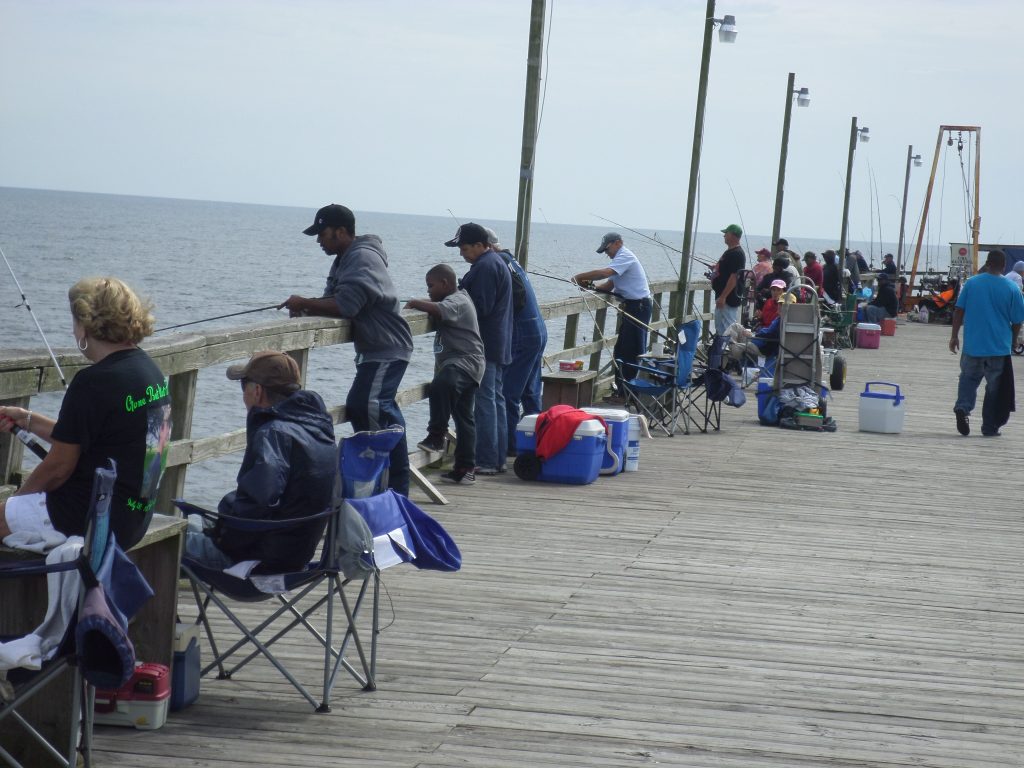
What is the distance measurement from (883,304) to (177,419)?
72.4ft

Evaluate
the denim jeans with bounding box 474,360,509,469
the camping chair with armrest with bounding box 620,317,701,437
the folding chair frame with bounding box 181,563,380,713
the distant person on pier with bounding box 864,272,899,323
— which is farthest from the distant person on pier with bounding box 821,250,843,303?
the folding chair frame with bounding box 181,563,380,713

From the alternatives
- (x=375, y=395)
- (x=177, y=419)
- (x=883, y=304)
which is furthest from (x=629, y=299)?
(x=883, y=304)

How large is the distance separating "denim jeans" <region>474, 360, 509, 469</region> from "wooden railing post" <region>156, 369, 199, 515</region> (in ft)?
9.72

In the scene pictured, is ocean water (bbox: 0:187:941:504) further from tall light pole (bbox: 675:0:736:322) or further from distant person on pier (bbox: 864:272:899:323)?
distant person on pier (bbox: 864:272:899:323)

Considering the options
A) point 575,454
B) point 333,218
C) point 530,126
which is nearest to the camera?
point 333,218

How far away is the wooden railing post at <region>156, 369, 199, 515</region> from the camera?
519cm

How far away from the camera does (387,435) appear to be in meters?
4.07

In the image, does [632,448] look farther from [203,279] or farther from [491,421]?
[203,279]

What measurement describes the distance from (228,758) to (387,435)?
3.27 ft

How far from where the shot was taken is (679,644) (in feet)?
16.1

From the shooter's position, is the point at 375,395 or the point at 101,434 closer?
the point at 101,434

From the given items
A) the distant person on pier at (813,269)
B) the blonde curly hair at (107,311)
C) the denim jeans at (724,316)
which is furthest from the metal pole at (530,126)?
the distant person on pier at (813,269)

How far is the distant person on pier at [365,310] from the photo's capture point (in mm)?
6453

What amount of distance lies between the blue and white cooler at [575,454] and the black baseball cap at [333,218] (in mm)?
2203
